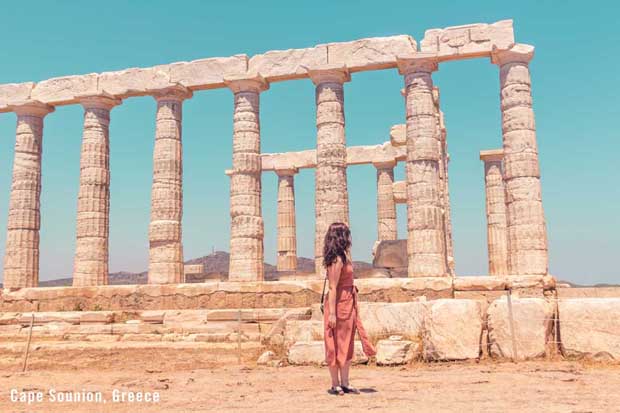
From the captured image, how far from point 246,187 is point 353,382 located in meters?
12.5

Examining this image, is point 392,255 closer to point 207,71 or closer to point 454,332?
point 207,71

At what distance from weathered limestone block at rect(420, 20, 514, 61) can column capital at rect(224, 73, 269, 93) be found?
5143mm

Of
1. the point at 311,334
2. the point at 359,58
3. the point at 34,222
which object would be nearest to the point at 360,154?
the point at 359,58

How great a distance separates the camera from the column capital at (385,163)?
1097 inches

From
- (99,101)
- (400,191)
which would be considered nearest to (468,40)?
(400,191)

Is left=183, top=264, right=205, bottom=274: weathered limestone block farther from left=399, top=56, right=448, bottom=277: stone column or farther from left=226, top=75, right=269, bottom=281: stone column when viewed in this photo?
left=399, top=56, right=448, bottom=277: stone column

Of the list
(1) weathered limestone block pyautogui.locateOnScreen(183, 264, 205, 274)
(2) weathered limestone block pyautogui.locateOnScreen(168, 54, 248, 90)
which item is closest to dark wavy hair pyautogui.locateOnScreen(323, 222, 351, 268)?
(2) weathered limestone block pyautogui.locateOnScreen(168, 54, 248, 90)

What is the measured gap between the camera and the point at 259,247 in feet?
64.4

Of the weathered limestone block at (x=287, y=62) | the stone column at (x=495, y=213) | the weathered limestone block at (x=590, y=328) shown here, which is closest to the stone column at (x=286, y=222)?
the stone column at (x=495, y=213)

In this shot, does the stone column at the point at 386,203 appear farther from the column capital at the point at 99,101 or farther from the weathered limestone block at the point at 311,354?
the weathered limestone block at the point at 311,354

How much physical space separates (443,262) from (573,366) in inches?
380

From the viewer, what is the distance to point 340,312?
24.0 ft

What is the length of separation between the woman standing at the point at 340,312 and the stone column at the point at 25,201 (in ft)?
56.2

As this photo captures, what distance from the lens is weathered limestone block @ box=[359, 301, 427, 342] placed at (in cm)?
977
